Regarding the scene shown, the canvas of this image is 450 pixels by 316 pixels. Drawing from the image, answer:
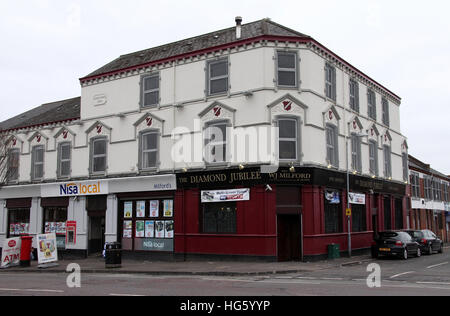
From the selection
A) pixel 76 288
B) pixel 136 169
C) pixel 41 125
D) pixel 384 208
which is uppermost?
pixel 41 125

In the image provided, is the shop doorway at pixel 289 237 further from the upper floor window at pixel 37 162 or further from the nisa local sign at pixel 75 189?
the upper floor window at pixel 37 162

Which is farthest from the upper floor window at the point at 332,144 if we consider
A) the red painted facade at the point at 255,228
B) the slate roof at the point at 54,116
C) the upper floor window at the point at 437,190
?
the upper floor window at the point at 437,190

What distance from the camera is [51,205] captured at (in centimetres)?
3016

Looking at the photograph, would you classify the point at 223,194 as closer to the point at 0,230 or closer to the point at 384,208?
the point at 384,208

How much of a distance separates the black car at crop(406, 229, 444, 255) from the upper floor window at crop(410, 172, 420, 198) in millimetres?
11880

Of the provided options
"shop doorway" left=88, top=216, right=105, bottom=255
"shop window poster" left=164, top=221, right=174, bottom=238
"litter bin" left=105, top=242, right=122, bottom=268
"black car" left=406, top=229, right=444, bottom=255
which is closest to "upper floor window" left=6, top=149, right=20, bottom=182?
"shop doorway" left=88, top=216, right=105, bottom=255

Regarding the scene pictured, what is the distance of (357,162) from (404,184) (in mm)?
7912

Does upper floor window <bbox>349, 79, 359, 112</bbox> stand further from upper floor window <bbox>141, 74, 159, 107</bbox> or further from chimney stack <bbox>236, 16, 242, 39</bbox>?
upper floor window <bbox>141, 74, 159, 107</bbox>

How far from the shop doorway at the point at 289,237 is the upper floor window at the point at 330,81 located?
23.7 feet

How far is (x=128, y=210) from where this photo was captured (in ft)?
88.8

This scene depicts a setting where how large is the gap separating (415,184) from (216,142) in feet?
81.8

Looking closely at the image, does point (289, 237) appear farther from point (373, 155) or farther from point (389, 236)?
point (373, 155)
